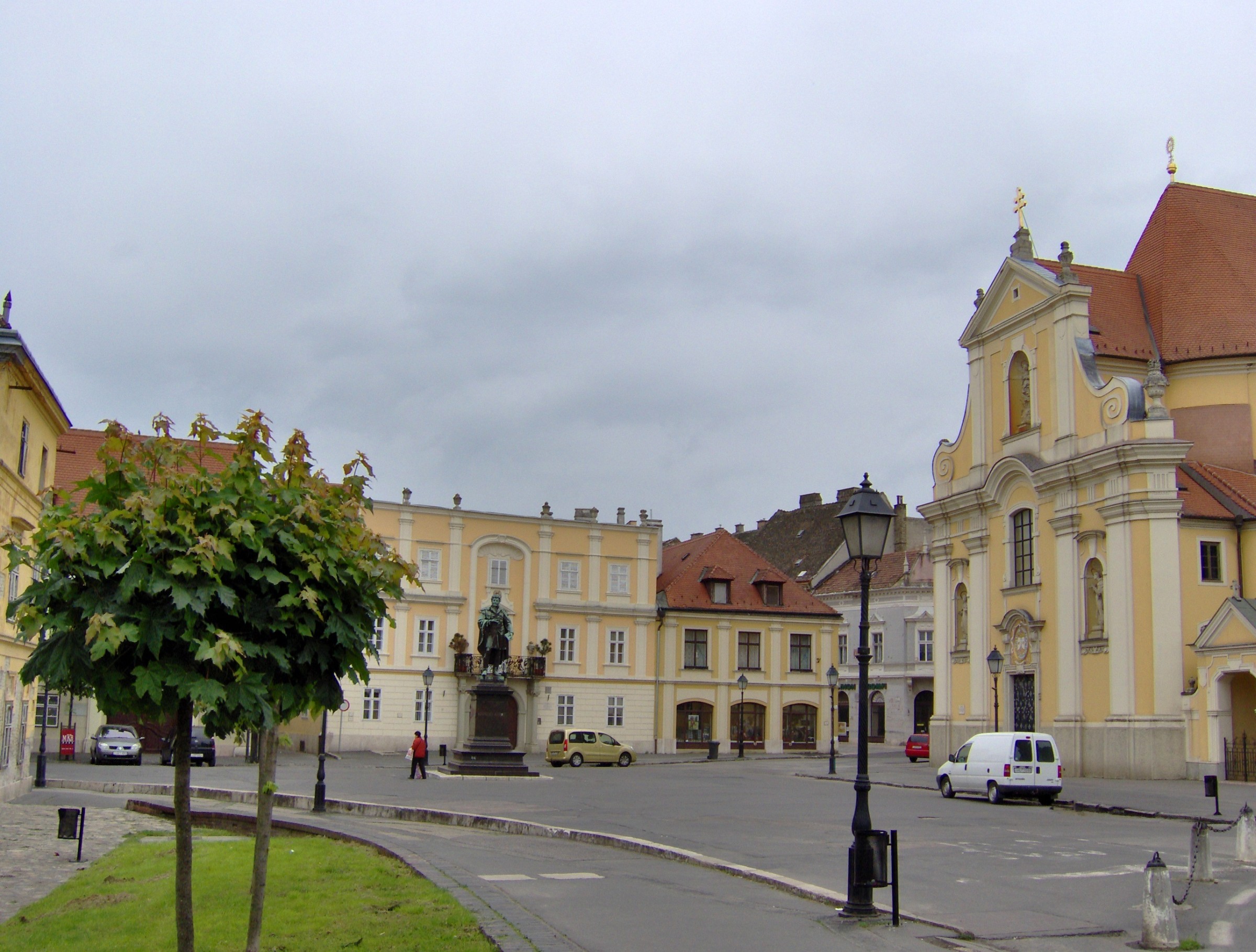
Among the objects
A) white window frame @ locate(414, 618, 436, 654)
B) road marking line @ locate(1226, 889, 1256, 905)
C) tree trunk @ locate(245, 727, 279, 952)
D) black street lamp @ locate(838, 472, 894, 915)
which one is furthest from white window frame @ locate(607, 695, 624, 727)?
tree trunk @ locate(245, 727, 279, 952)

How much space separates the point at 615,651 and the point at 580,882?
148 feet

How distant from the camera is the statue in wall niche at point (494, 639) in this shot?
37.4m

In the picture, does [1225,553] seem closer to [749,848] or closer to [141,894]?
[749,848]

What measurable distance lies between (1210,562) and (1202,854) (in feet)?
84.3

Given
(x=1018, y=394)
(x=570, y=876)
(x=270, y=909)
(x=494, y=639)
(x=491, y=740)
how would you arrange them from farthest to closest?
(x=1018, y=394), (x=494, y=639), (x=491, y=740), (x=570, y=876), (x=270, y=909)

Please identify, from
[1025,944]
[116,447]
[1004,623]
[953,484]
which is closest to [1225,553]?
[1004,623]

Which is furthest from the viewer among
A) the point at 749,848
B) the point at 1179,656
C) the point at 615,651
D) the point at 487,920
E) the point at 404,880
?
the point at 615,651

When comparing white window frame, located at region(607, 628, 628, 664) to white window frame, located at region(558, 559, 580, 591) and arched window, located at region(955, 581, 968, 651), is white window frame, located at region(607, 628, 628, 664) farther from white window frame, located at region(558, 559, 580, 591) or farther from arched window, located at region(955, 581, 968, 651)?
arched window, located at region(955, 581, 968, 651)

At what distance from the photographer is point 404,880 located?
12922mm

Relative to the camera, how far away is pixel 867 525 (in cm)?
1310

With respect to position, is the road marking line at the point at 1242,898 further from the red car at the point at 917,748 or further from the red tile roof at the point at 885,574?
the red tile roof at the point at 885,574

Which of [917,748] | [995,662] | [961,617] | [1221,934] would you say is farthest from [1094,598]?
[1221,934]

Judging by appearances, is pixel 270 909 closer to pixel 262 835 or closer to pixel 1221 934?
pixel 262 835

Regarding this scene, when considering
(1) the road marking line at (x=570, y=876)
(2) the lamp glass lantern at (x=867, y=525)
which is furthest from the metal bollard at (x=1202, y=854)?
(1) the road marking line at (x=570, y=876)
